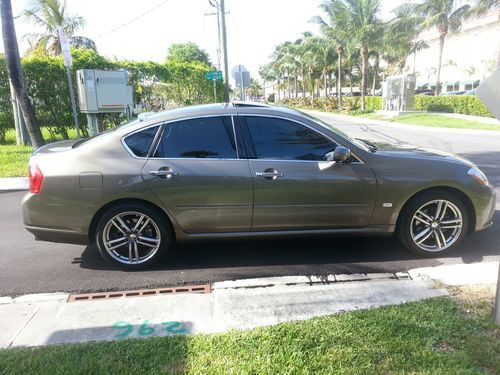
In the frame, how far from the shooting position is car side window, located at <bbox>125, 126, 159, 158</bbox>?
4031 mm

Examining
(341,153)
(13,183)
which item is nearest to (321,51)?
(13,183)

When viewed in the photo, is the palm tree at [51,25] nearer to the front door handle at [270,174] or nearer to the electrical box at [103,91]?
the electrical box at [103,91]

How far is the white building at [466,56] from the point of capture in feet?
175

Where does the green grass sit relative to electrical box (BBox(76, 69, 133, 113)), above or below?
below

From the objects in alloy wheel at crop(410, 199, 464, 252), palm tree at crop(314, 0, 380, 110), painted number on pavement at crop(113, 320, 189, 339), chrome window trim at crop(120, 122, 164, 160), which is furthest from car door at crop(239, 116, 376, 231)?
palm tree at crop(314, 0, 380, 110)

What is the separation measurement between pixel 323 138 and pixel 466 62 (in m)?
65.5

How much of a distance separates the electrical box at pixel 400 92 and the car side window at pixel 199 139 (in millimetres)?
26043

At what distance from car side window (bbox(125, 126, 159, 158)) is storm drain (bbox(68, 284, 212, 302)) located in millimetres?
1285

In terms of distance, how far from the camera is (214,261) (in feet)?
14.3

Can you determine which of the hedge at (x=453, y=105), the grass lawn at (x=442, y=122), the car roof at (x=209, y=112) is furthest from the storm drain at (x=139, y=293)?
the hedge at (x=453, y=105)

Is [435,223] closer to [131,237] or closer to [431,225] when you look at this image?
[431,225]

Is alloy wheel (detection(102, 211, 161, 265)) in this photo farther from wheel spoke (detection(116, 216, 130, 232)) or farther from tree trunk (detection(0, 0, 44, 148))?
tree trunk (detection(0, 0, 44, 148))

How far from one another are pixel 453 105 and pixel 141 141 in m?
28.9

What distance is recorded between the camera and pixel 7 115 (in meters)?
13.3
